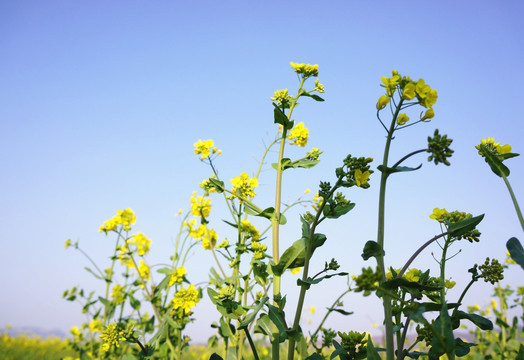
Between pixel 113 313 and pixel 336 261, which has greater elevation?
pixel 113 313

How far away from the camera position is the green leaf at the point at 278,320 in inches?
65.5

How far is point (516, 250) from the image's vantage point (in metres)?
1.33

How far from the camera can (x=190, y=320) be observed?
321 centimetres

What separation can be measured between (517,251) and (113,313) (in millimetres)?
4143

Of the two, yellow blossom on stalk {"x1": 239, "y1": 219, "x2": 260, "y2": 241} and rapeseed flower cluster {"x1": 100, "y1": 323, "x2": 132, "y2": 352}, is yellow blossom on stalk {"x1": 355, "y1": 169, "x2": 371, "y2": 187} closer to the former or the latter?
yellow blossom on stalk {"x1": 239, "y1": 219, "x2": 260, "y2": 241}

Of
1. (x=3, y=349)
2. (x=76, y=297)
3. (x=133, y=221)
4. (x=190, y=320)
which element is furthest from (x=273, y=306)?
(x=3, y=349)

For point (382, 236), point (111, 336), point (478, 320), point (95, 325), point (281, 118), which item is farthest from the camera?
point (95, 325)

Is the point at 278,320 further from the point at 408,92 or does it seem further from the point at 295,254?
the point at 408,92

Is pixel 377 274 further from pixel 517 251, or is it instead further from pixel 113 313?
pixel 113 313

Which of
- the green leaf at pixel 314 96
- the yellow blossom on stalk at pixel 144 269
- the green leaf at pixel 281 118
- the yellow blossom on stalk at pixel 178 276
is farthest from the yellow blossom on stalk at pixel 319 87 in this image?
the yellow blossom on stalk at pixel 144 269

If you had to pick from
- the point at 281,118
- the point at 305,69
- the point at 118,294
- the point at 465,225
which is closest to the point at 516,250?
the point at 465,225

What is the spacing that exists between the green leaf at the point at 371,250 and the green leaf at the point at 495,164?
61 cm

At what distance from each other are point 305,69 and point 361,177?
40.7 inches

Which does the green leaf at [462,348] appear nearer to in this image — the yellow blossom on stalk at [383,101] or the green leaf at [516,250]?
the green leaf at [516,250]
